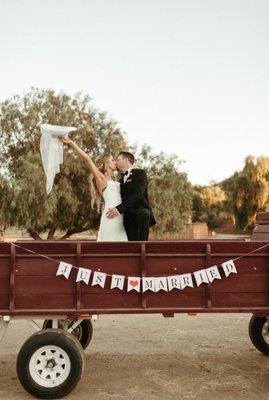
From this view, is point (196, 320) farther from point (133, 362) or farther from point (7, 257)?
point (7, 257)

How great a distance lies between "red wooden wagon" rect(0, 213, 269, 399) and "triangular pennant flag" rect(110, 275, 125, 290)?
7 centimetres

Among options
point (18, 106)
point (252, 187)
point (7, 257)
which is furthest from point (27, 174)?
point (252, 187)

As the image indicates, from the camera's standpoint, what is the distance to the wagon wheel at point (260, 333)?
21.6 feet

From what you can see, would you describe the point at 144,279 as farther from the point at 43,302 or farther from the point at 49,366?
the point at 49,366

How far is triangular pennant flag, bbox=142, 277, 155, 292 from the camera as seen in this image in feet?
15.8

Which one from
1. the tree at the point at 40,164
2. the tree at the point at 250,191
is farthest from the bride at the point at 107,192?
the tree at the point at 250,191

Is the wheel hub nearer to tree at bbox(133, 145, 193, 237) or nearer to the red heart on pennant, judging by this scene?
the red heart on pennant

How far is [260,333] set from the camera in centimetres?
661

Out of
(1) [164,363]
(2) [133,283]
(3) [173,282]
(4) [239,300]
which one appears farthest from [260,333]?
(2) [133,283]

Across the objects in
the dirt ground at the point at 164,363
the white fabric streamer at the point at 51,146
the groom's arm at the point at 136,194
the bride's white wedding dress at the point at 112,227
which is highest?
the white fabric streamer at the point at 51,146

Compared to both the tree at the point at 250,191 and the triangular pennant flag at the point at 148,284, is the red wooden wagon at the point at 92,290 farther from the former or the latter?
the tree at the point at 250,191

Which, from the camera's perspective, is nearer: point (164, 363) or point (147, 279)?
point (147, 279)

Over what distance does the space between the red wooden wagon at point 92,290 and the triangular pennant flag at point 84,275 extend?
0.06 metres

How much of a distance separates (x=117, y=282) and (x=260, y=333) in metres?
2.74
